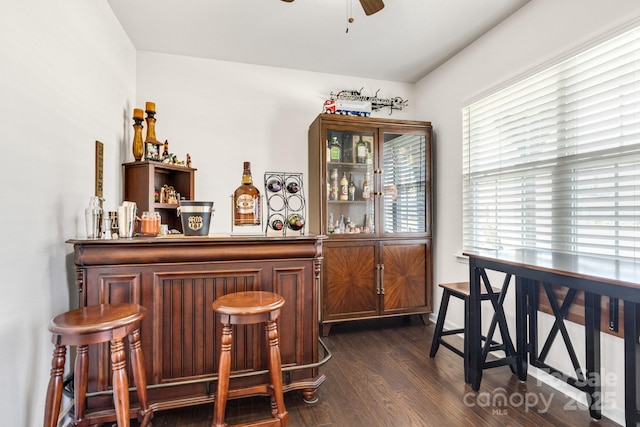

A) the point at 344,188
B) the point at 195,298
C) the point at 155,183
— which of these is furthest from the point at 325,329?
the point at 155,183

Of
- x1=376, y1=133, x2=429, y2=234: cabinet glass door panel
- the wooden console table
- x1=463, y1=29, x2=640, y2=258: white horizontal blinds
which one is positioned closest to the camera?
the wooden console table

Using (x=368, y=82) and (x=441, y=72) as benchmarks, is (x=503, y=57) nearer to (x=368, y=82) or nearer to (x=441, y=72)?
(x=441, y=72)

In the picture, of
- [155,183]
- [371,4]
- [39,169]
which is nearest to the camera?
[39,169]

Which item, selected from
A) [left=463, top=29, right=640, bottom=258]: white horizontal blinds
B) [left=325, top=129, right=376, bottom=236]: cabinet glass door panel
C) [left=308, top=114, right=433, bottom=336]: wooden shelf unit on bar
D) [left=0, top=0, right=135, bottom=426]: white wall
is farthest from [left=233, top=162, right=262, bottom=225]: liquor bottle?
[left=463, top=29, right=640, bottom=258]: white horizontal blinds

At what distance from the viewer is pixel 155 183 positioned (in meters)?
2.82

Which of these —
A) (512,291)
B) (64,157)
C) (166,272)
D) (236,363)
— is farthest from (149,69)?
(512,291)

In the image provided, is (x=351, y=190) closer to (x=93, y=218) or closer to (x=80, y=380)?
(x=93, y=218)

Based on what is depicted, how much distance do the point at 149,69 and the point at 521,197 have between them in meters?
3.53

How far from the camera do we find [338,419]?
183 cm

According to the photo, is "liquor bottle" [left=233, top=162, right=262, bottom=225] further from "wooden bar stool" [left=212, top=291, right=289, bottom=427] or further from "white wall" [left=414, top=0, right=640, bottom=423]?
"white wall" [left=414, top=0, right=640, bottom=423]

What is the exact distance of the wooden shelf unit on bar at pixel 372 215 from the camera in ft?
10.3

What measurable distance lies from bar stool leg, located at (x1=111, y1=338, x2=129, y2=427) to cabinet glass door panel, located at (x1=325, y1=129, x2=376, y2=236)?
82.9 inches

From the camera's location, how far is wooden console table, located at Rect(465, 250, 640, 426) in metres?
1.45

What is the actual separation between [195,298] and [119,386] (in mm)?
559
